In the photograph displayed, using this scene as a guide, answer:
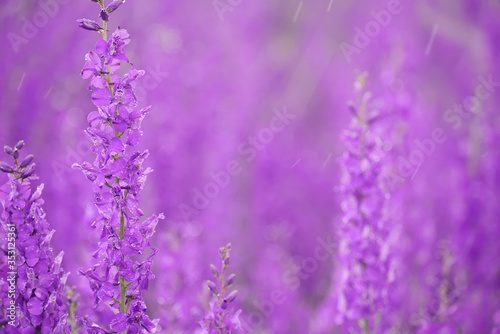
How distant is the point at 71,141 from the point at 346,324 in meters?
2.36

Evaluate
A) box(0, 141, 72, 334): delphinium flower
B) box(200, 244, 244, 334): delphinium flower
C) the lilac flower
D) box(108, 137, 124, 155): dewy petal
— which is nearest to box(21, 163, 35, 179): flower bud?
box(0, 141, 72, 334): delphinium flower

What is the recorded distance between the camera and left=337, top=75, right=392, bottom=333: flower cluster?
7.76ft

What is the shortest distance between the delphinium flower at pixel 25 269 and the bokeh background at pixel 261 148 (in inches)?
35.3

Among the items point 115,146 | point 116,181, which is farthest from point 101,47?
point 116,181

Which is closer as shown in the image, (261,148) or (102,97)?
(102,97)

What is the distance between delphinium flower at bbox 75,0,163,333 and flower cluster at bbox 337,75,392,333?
110 cm

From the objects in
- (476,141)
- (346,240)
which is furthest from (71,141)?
(476,141)

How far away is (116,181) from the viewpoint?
1.60 m

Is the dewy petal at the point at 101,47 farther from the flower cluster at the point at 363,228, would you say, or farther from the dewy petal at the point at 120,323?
the flower cluster at the point at 363,228

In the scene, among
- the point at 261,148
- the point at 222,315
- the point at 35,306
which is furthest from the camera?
the point at 261,148

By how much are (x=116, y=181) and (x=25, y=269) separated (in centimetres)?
39

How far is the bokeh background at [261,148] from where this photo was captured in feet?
11.5

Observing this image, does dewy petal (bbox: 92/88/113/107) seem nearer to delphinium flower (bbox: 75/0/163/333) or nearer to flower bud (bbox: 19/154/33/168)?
delphinium flower (bbox: 75/0/163/333)

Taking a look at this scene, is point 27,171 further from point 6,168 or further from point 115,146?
Answer: point 115,146
